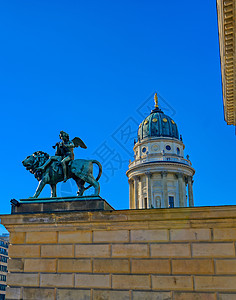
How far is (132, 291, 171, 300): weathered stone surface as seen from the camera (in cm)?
1370

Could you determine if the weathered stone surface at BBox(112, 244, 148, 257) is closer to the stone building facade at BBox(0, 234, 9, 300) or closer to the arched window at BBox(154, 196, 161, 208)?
the arched window at BBox(154, 196, 161, 208)

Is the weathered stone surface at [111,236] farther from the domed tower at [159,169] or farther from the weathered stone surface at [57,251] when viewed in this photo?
the domed tower at [159,169]

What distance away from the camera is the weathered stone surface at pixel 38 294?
47.7 feet

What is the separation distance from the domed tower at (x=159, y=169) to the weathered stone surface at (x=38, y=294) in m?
62.3

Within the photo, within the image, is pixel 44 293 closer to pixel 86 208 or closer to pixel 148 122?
pixel 86 208

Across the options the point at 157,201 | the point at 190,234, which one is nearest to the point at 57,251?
the point at 190,234

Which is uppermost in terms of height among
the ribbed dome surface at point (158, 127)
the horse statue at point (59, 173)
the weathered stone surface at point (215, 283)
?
the ribbed dome surface at point (158, 127)

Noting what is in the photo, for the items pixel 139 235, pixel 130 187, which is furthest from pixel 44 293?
pixel 130 187

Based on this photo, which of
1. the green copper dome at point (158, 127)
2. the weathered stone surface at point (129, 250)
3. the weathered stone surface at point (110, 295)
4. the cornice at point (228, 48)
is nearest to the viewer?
the weathered stone surface at point (110, 295)

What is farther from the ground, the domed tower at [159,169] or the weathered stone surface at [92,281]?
the domed tower at [159,169]

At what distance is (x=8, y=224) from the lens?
619 inches

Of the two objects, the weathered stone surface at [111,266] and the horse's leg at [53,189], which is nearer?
the weathered stone surface at [111,266]

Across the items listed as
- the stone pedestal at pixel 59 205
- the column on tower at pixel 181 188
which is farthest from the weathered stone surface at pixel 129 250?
the column on tower at pixel 181 188

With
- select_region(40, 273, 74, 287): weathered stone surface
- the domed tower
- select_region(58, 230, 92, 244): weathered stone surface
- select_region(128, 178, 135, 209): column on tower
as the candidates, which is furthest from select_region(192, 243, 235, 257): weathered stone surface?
select_region(128, 178, 135, 209): column on tower
